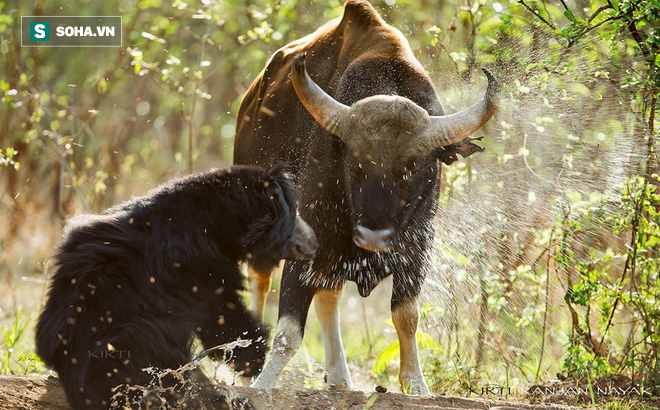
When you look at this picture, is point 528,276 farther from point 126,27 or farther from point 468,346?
point 126,27

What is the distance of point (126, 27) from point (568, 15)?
8.08 m

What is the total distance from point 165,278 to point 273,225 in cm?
61

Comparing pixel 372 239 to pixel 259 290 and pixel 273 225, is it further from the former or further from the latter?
pixel 259 290

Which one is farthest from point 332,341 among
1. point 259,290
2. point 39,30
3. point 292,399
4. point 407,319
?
point 39,30

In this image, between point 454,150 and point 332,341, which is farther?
point 332,341

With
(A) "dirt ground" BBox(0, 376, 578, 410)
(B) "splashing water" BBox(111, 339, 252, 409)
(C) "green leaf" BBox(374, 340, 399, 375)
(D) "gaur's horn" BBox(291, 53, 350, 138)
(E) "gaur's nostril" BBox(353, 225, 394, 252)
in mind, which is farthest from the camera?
(C) "green leaf" BBox(374, 340, 399, 375)

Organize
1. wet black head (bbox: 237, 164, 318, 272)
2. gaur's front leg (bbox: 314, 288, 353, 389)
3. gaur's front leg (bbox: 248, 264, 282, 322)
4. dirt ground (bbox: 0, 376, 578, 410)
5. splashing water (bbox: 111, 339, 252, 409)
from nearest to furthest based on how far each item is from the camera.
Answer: splashing water (bbox: 111, 339, 252, 409), wet black head (bbox: 237, 164, 318, 272), dirt ground (bbox: 0, 376, 578, 410), gaur's front leg (bbox: 314, 288, 353, 389), gaur's front leg (bbox: 248, 264, 282, 322)

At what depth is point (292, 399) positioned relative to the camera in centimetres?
462

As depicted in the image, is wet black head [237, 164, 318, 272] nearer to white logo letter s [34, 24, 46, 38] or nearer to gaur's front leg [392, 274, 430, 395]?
gaur's front leg [392, 274, 430, 395]

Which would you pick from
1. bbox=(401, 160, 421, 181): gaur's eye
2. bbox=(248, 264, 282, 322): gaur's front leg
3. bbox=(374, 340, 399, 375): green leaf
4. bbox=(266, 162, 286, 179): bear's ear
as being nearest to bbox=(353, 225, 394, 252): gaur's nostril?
bbox=(401, 160, 421, 181): gaur's eye

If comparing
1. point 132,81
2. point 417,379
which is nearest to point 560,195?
point 417,379

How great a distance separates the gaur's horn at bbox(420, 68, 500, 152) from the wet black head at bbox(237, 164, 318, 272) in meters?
1.58

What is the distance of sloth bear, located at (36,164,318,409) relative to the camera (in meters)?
4.01

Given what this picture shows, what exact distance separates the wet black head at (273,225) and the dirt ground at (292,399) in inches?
27.8
